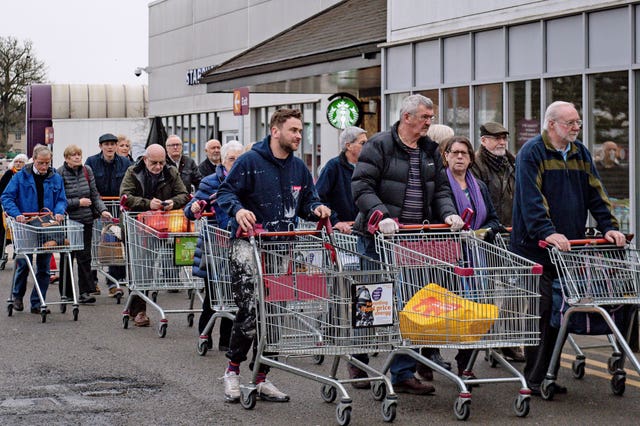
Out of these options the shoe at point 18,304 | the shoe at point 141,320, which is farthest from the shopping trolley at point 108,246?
the shoe at point 141,320

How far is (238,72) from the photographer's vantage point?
2689cm

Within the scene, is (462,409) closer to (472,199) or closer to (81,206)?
(472,199)

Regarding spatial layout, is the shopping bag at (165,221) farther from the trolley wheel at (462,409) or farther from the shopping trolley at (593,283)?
the trolley wheel at (462,409)

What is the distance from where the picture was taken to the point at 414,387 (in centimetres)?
895

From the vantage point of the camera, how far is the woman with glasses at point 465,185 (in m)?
9.67

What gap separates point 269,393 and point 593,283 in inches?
94.6

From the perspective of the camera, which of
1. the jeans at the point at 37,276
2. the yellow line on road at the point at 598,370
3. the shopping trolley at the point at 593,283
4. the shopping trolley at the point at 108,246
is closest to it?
the shopping trolley at the point at 593,283

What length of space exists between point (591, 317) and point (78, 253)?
8.42m

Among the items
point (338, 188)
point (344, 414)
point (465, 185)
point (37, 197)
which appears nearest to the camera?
point (344, 414)

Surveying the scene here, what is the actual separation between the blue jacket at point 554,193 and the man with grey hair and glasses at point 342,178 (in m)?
2.30

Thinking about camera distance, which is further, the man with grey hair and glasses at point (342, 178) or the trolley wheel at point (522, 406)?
the man with grey hair and glasses at point (342, 178)

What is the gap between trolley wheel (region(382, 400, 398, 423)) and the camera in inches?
311

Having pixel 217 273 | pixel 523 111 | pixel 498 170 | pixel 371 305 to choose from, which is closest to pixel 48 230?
pixel 217 273

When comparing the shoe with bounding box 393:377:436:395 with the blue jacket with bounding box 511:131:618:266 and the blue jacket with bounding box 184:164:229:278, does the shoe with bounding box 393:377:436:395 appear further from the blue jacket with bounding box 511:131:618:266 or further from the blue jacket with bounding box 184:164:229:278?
the blue jacket with bounding box 184:164:229:278
